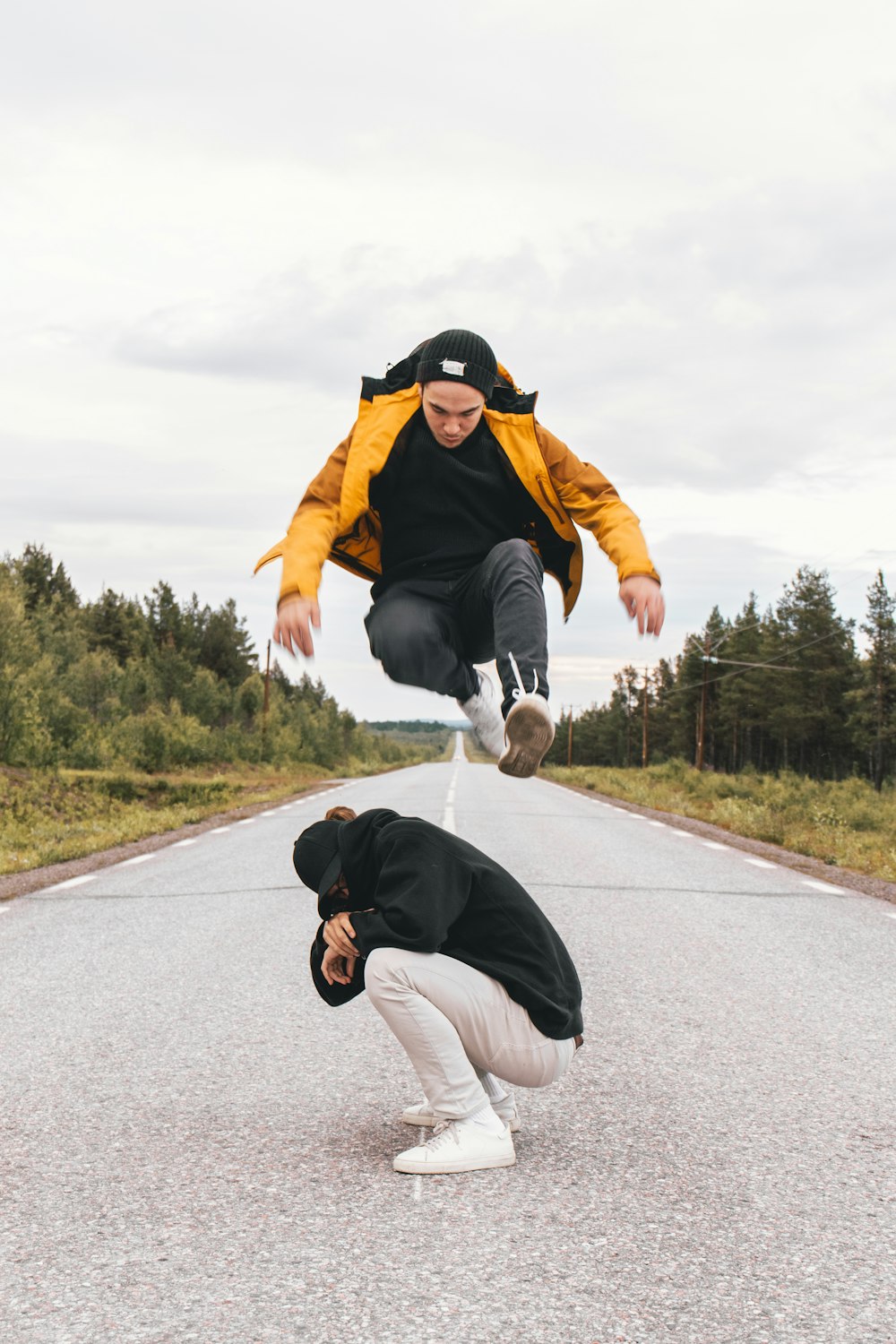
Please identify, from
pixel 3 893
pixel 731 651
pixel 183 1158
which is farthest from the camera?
pixel 731 651

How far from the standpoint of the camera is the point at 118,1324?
2.56 meters

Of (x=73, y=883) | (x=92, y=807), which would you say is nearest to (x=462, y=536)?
(x=73, y=883)

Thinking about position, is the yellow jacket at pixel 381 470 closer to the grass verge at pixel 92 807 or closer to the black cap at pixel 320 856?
the black cap at pixel 320 856

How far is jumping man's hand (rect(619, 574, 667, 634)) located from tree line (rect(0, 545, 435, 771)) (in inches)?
1194

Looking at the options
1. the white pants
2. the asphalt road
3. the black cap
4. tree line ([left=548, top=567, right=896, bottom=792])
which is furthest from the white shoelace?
tree line ([left=548, top=567, right=896, bottom=792])

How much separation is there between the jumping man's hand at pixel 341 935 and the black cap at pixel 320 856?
3.6 inches

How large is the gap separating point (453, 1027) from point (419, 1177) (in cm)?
46

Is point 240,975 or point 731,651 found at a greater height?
point 731,651

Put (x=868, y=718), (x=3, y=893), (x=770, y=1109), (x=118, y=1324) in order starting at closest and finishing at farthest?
(x=118, y=1324) < (x=770, y=1109) < (x=3, y=893) < (x=868, y=718)

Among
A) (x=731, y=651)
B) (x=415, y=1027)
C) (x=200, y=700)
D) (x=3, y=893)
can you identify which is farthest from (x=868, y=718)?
(x=415, y=1027)

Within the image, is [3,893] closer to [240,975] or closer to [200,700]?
[240,975]

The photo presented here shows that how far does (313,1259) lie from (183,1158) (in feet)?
3.11

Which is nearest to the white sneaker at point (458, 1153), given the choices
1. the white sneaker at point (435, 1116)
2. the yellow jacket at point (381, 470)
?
the white sneaker at point (435, 1116)

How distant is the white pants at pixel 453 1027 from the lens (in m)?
3.47
